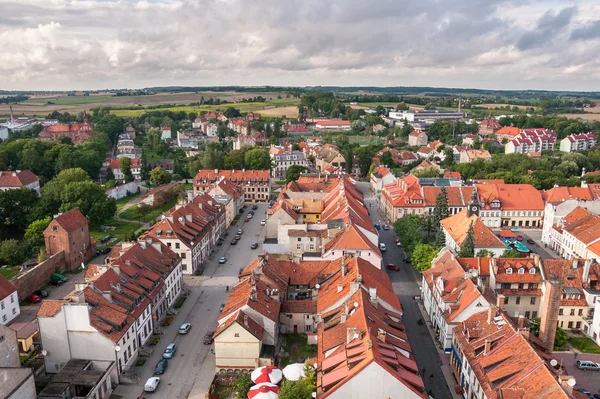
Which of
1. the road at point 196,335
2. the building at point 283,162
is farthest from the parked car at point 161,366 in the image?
the building at point 283,162

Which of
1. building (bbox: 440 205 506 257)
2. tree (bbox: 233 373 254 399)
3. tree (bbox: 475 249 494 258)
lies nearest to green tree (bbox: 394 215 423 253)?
building (bbox: 440 205 506 257)

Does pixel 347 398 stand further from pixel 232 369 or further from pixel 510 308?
pixel 510 308

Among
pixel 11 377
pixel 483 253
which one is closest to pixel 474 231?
pixel 483 253

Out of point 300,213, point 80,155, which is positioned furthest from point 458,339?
point 80,155

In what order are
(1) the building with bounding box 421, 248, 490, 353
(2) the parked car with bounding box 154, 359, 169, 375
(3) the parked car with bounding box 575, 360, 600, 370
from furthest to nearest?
(3) the parked car with bounding box 575, 360, 600, 370 → (1) the building with bounding box 421, 248, 490, 353 → (2) the parked car with bounding box 154, 359, 169, 375

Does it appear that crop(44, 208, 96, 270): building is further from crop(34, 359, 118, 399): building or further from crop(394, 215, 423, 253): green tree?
crop(394, 215, 423, 253): green tree

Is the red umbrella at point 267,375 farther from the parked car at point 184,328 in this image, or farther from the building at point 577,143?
the building at point 577,143

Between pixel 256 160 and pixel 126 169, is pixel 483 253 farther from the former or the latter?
pixel 126 169
